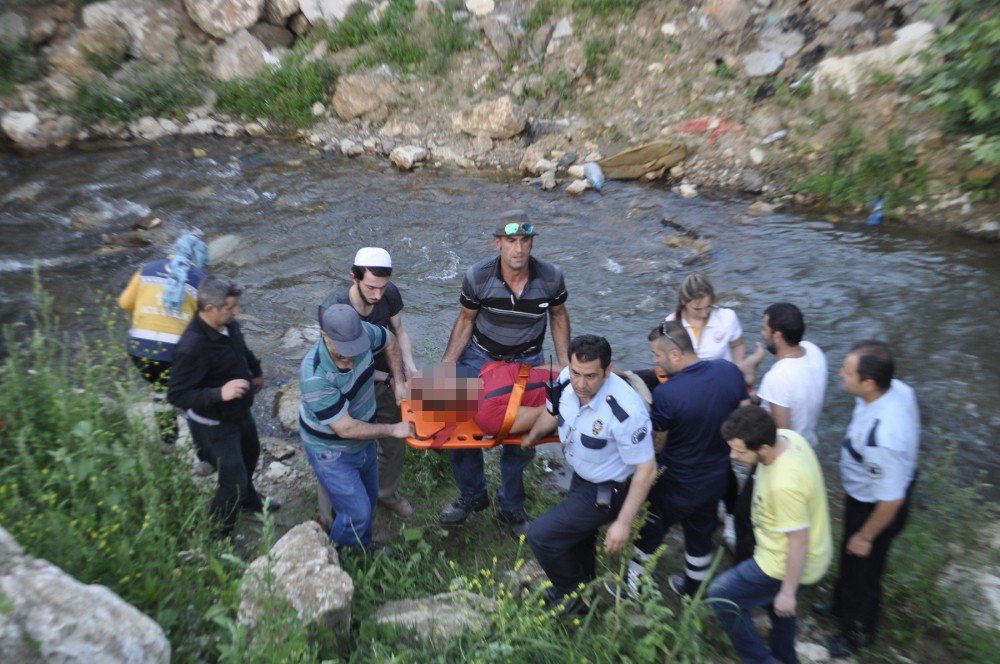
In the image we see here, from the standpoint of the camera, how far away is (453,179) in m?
11.9

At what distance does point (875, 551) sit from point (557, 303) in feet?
7.80

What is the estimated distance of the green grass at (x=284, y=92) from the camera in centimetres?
1378

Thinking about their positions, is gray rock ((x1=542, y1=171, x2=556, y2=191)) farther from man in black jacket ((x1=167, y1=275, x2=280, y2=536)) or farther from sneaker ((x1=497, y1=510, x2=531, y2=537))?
man in black jacket ((x1=167, y1=275, x2=280, y2=536))

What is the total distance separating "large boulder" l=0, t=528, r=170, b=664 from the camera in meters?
2.31

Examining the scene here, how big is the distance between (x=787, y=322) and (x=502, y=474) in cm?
204

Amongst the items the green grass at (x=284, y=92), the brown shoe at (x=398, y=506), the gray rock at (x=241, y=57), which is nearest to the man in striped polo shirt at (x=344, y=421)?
the brown shoe at (x=398, y=506)

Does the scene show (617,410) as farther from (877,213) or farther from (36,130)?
(36,130)

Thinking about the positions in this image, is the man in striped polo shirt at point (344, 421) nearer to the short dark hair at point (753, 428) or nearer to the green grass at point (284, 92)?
the short dark hair at point (753, 428)

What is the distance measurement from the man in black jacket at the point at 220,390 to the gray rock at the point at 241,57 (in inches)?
473

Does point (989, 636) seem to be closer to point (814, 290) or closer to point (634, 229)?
point (814, 290)

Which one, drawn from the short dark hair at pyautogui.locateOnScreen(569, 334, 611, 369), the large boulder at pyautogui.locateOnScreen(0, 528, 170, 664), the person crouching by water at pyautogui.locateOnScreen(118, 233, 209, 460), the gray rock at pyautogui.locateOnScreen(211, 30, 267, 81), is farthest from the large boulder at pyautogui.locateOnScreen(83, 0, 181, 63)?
the large boulder at pyautogui.locateOnScreen(0, 528, 170, 664)

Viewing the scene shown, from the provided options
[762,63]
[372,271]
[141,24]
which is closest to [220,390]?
[372,271]

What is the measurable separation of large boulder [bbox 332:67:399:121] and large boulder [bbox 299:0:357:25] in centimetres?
189

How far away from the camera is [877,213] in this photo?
9141mm
